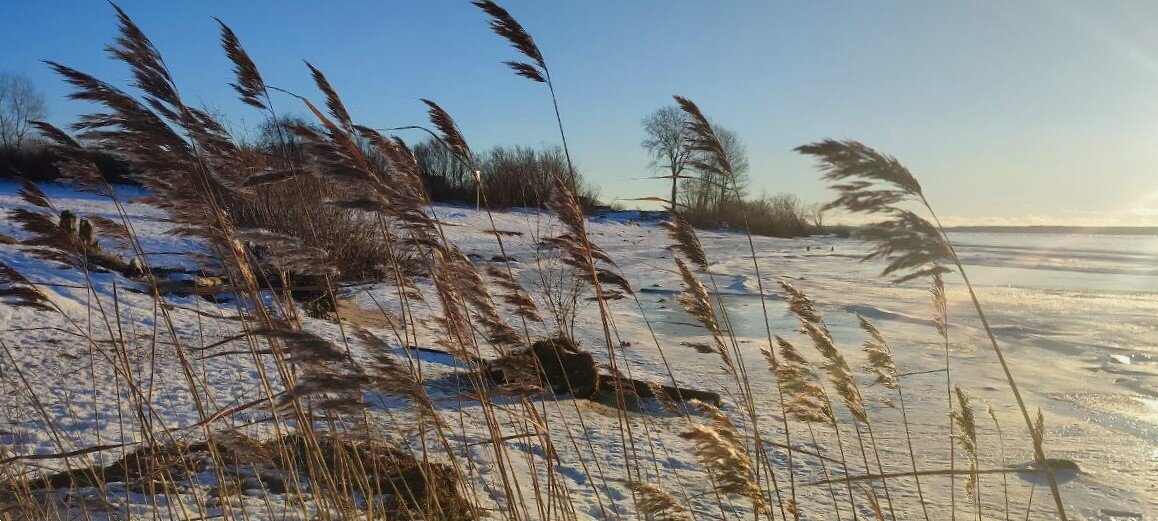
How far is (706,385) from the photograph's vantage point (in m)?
5.15

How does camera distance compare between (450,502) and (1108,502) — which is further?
(1108,502)

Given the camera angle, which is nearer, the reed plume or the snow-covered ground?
the reed plume

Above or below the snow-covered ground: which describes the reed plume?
above

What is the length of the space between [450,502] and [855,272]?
15.0 m

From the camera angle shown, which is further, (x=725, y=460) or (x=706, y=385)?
(x=706, y=385)

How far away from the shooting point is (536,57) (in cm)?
242

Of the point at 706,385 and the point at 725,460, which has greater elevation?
the point at 725,460

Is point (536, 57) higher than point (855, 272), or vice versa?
point (536, 57)

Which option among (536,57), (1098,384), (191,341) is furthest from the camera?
(1098,384)

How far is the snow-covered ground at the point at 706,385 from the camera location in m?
3.07

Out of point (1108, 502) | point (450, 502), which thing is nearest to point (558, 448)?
point (450, 502)

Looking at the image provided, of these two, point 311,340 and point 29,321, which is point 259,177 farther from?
point 29,321

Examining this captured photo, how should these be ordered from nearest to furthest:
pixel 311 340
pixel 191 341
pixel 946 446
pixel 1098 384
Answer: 1. pixel 311 340
2. pixel 946 446
3. pixel 191 341
4. pixel 1098 384

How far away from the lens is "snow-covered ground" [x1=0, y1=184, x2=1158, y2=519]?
3.07m
